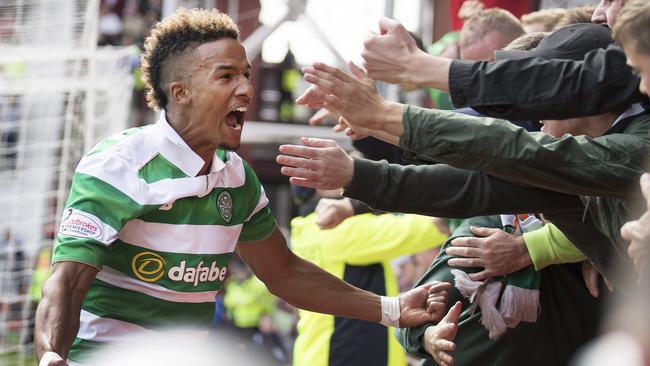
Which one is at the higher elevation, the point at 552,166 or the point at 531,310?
the point at 552,166

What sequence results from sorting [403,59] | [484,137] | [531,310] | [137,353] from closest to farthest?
[137,353] < [484,137] < [403,59] < [531,310]

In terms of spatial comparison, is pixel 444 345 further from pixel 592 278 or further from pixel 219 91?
pixel 219 91

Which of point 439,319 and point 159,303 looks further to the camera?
point 439,319

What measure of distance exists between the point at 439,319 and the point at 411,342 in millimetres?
170

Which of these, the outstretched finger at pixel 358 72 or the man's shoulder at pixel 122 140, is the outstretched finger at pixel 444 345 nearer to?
the outstretched finger at pixel 358 72

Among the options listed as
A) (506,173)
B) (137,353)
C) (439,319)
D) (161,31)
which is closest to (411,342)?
(439,319)

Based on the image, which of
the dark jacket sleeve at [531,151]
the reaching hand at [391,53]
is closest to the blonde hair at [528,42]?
the reaching hand at [391,53]

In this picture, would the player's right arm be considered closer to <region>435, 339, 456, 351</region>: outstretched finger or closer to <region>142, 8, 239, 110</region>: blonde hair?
<region>142, 8, 239, 110</region>: blonde hair

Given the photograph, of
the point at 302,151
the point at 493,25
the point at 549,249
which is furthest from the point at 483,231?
the point at 493,25

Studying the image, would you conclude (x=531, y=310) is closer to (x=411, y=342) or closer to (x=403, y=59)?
(x=411, y=342)

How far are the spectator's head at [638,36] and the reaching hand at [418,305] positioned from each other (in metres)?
1.29

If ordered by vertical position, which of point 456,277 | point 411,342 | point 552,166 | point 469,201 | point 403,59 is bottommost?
point 411,342

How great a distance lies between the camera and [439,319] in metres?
3.79

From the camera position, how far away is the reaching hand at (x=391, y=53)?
3166 millimetres
